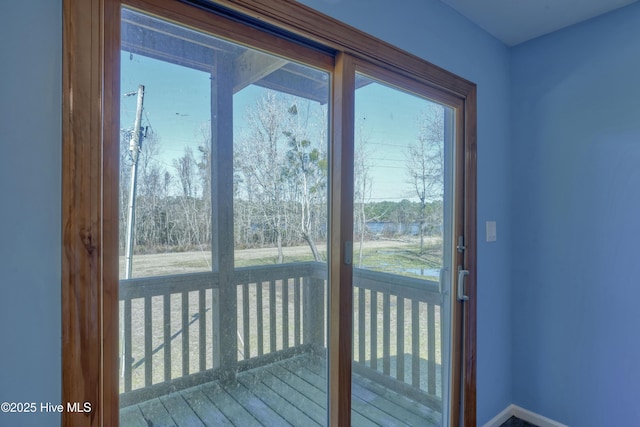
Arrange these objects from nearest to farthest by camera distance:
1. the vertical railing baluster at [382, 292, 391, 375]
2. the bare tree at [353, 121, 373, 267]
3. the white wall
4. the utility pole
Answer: the white wall → the utility pole → the bare tree at [353, 121, 373, 267] → the vertical railing baluster at [382, 292, 391, 375]

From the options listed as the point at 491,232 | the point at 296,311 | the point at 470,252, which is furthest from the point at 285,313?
the point at 491,232

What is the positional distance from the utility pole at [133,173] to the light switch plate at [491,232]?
1919mm

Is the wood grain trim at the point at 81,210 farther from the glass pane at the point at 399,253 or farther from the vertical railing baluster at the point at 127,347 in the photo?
the glass pane at the point at 399,253

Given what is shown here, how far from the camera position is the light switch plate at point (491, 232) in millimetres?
2018

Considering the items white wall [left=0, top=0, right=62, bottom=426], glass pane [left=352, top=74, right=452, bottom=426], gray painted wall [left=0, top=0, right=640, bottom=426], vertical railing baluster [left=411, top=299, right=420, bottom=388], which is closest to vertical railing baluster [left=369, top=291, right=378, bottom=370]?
glass pane [left=352, top=74, right=452, bottom=426]

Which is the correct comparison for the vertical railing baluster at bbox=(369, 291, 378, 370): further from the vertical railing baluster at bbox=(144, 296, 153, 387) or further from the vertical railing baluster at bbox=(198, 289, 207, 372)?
the vertical railing baluster at bbox=(144, 296, 153, 387)

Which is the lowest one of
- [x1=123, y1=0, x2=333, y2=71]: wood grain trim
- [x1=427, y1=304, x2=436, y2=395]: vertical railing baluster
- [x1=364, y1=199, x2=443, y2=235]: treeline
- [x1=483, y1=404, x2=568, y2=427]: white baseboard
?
[x1=483, y1=404, x2=568, y2=427]: white baseboard

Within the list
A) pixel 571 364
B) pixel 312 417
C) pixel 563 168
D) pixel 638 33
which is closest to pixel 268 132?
pixel 312 417

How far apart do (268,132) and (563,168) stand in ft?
5.97

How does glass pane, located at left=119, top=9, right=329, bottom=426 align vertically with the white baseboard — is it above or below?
above

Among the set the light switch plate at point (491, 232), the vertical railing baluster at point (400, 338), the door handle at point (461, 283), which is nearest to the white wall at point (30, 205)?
the vertical railing baluster at point (400, 338)

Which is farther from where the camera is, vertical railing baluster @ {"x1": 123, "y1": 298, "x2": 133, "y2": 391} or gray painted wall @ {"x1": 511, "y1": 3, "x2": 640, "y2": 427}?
gray painted wall @ {"x1": 511, "y1": 3, "x2": 640, "y2": 427}

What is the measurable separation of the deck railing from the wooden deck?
40 millimetres

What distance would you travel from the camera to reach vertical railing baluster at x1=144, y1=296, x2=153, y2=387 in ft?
3.23
